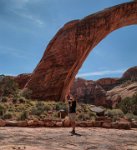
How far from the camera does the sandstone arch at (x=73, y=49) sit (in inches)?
1251

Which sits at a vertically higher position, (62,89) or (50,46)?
(50,46)

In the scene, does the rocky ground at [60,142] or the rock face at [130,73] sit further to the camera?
the rock face at [130,73]

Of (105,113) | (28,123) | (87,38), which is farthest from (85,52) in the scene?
(28,123)

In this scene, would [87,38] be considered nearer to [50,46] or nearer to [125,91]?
[50,46]

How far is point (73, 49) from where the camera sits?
32.8m

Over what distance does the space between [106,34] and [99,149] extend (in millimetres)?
27054

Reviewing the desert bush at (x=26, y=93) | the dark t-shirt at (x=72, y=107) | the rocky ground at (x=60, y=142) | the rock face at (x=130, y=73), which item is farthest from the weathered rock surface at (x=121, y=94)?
the rocky ground at (x=60, y=142)

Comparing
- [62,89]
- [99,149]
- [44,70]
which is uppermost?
[44,70]

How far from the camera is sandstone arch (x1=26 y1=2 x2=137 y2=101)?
104 ft

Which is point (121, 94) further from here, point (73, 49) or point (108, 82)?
point (73, 49)

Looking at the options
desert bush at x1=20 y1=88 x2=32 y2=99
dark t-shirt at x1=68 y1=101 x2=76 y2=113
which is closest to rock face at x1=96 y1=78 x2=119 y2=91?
desert bush at x1=20 y1=88 x2=32 y2=99

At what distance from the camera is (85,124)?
14.1 m

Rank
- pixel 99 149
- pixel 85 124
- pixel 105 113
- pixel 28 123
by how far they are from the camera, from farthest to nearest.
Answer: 1. pixel 105 113
2. pixel 85 124
3. pixel 28 123
4. pixel 99 149

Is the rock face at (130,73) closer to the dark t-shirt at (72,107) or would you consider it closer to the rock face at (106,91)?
the rock face at (106,91)
